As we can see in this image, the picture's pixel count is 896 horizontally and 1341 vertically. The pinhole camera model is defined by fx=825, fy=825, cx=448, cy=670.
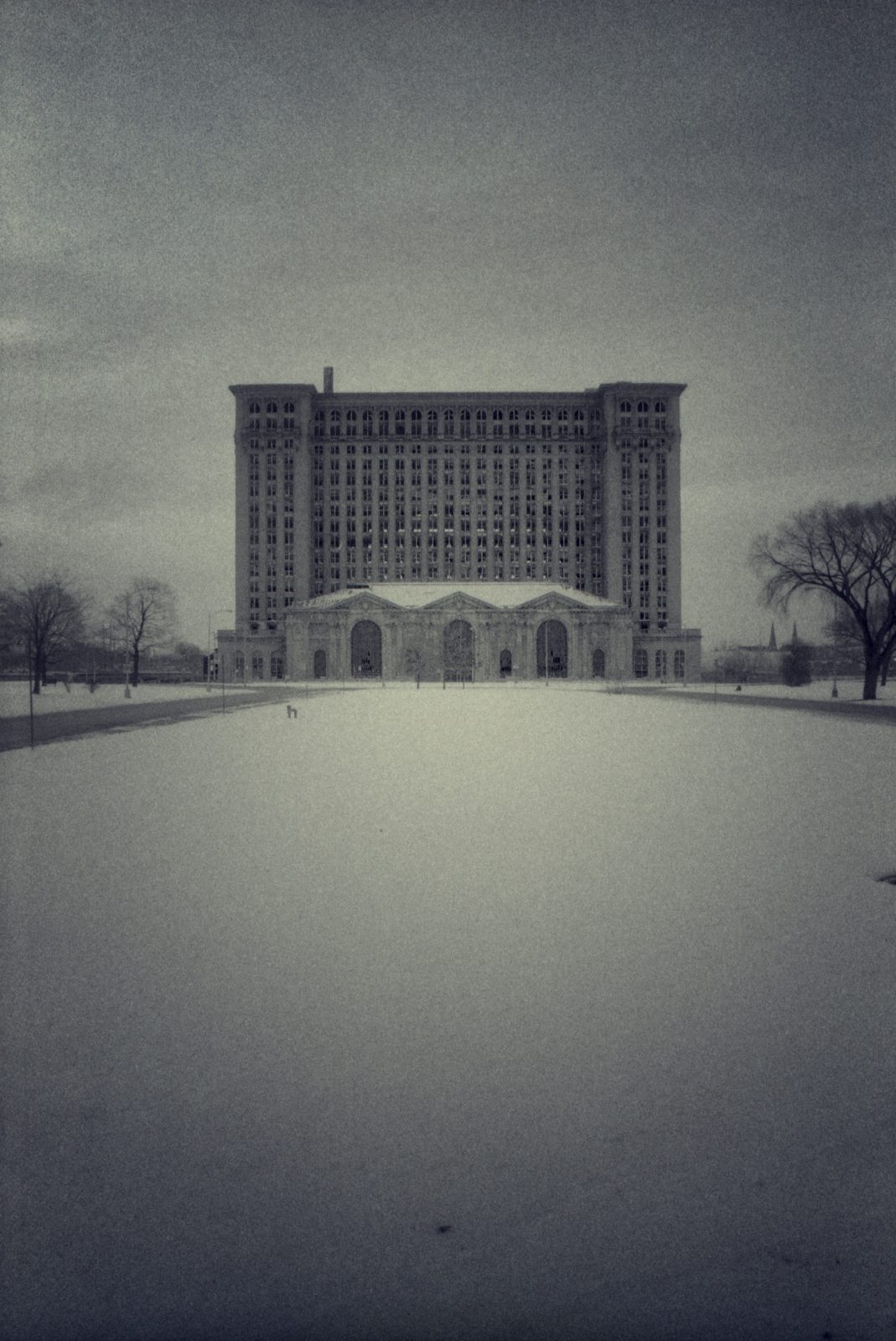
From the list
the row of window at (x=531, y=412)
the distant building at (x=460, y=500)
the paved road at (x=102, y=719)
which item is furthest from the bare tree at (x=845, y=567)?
the row of window at (x=531, y=412)

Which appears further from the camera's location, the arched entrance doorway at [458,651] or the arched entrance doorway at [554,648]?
the arched entrance doorway at [554,648]

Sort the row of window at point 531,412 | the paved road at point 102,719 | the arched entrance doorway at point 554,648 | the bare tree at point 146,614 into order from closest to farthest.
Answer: the paved road at point 102,719 → the bare tree at point 146,614 → the arched entrance doorway at point 554,648 → the row of window at point 531,412

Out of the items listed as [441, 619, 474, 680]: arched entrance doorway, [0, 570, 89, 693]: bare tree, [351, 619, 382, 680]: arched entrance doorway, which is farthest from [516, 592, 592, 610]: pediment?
[0, 570, 89, 693]: bare tree

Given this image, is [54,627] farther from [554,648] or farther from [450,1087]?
[554,648]

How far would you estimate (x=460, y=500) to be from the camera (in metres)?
171

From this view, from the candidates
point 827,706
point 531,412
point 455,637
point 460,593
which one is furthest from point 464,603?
point 827,706

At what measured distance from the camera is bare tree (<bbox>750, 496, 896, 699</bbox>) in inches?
1875

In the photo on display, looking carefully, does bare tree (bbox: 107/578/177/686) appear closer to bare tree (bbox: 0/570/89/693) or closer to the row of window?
bare tree (bbox: 0/570/89/693)

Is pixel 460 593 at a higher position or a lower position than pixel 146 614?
higher

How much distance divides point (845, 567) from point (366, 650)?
9269 centimetres

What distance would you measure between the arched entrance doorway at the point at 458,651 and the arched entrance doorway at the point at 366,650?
36.9ft

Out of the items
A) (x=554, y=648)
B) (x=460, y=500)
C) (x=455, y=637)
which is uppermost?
(x=460, y=500)

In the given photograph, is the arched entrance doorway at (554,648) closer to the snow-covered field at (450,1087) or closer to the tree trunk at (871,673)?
the tree trunk at (871,673)

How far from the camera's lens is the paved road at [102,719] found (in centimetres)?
2797
